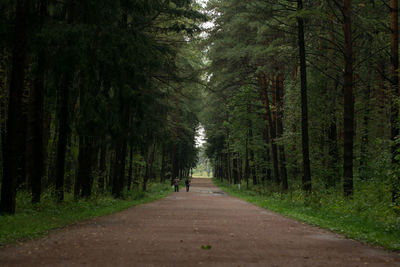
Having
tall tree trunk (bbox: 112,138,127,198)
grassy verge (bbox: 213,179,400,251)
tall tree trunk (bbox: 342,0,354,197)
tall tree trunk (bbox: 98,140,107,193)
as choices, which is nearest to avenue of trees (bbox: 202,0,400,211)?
tall tree trunk (bbox: 342,0,354,197)

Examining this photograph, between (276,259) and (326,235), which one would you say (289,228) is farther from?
(276,259)

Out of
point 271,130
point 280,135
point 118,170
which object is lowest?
point 118,170

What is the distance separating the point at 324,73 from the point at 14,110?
12.0 meters

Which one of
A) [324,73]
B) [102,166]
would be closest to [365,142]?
[324,73]

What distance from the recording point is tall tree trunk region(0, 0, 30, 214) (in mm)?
9969

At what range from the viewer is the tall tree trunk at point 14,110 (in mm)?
9969

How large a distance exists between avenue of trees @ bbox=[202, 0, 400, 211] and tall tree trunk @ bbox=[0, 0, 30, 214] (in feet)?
30.5

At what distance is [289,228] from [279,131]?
1664 cm

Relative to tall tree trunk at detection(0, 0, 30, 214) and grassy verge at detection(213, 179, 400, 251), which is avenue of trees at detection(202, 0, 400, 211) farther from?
tall tree trunk at detection(0, 0, 30, 214)

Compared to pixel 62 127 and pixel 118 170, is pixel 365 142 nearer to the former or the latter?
pixel 118 170

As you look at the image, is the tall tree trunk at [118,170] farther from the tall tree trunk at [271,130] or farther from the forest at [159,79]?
the tall tree trunk at [271,130]

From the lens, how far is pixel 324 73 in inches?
582

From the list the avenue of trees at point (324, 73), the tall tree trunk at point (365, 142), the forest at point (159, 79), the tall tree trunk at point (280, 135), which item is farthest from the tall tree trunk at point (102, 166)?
the tall tree trunk at point (365, 142)

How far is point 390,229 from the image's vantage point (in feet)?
→ 27.7
